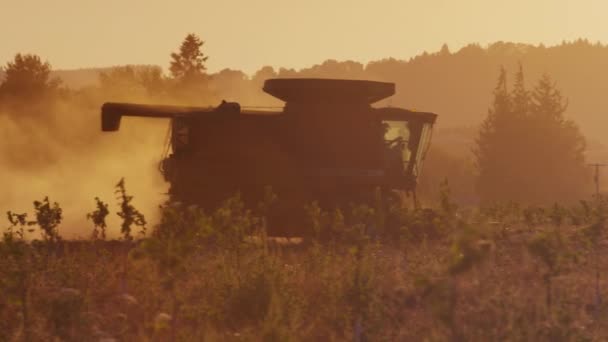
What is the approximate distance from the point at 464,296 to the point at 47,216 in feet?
19.8

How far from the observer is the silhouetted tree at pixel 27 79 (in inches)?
2272

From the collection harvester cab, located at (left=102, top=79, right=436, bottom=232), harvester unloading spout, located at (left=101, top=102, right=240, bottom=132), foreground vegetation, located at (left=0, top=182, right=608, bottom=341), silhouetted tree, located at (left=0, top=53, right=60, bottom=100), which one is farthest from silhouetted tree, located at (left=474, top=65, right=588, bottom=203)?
foreground vegetation, located at (left=0, top=182, right=608, bottom=341)

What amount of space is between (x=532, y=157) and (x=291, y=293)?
167 ft

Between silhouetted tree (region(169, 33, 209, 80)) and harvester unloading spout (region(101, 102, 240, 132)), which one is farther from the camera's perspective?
silhouetted tree (region(169, 33, 209, 80))

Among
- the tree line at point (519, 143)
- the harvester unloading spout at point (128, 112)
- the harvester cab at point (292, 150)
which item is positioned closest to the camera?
the harvester cab at point (292, 150)

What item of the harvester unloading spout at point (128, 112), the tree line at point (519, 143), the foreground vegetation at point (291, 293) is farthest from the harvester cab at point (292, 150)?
the tree line at point (519, 143)

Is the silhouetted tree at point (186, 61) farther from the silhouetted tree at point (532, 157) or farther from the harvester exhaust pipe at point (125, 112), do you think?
the harvester exhaust pipe at point (125, 112)

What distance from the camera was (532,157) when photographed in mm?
59000

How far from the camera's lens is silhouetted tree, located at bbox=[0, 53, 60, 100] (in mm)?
57719

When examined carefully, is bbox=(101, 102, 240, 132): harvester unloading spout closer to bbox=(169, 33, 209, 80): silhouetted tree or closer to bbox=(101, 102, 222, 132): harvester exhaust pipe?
bbox=(101, 102, 222, 132): harvester exhaust pipe

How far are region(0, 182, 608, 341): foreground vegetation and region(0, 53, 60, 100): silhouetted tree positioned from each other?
4613 cm

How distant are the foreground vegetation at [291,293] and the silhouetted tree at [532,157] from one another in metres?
44.8

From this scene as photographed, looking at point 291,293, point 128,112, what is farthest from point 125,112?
point 291,293

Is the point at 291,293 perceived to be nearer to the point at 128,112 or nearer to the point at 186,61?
the point at 128,112
